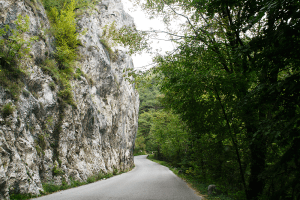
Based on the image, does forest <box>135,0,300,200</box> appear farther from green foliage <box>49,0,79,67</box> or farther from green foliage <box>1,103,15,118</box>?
green foliage <box>49,0,79,67</box>

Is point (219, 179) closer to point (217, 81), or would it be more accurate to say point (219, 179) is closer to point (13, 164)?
point (217, 81)

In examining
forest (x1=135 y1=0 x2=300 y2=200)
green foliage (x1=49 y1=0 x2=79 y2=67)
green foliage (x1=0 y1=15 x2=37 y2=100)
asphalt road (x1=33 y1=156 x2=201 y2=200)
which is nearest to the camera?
forest (x1=135 y1=0 x2=300 y2=200)

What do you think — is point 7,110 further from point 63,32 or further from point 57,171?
point 63,32

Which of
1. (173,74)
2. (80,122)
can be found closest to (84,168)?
(80,122)

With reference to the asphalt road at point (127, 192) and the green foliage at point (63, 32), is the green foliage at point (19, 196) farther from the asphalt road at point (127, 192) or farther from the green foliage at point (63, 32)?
the green foliage at point (63, 32)

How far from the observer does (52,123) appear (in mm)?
8727

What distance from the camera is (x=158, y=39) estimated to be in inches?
242

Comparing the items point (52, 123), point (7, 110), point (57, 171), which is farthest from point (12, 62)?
point (57, 171)

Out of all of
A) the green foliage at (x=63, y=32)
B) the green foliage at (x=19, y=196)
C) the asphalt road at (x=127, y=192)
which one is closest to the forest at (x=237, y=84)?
the asphalt road at (x=127, y=192)

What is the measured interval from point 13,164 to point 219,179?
Result: 21.9 ft

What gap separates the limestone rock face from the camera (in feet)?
19.9

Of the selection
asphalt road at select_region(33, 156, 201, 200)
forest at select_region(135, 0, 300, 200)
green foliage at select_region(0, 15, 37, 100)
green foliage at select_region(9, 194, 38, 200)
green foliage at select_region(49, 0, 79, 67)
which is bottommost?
asphalt road at select_region(33, 156, 201, 200)

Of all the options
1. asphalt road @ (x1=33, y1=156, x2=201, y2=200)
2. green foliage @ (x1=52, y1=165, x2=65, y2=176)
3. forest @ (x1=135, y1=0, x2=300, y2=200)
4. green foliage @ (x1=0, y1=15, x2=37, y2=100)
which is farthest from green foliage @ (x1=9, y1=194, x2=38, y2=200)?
forest @ (x1=135, y1=0, x2=300, y2=200)

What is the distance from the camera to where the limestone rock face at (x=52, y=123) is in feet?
19.9
